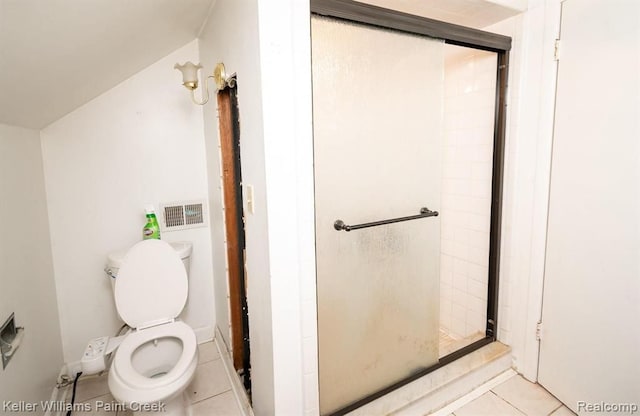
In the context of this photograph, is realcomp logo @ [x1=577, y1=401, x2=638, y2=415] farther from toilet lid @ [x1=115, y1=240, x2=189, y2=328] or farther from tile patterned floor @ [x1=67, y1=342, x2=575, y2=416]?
toilet lid @ [x1=115, y1=240, x2=189, y2=328]

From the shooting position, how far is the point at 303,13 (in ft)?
3.71

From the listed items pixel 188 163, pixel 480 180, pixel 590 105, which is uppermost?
pixel 590 105

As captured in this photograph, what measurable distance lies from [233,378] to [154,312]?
0.58 meters

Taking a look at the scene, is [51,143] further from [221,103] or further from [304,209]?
[304,209]

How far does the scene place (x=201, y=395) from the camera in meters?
1.81

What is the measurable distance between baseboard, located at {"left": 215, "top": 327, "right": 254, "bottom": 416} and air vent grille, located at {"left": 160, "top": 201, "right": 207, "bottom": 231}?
2.48 feet

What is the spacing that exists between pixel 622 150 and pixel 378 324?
1236mm

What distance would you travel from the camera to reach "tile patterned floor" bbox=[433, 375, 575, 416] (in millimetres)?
1577

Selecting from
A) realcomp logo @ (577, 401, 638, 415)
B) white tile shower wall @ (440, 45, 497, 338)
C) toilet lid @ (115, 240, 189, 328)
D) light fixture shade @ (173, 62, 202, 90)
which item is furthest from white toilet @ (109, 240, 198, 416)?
realcomp logo @ (577, 401, 638, 415)

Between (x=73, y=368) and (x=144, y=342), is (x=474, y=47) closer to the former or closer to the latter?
(x=144, y=342)

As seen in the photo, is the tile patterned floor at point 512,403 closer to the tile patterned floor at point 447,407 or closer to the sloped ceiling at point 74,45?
the tile patterned floor at point 447,407

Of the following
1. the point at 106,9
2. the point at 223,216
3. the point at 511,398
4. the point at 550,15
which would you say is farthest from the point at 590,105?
the point at 106,9

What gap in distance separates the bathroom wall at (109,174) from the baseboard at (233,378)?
64 centimetres

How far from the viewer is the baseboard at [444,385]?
1.52 m
